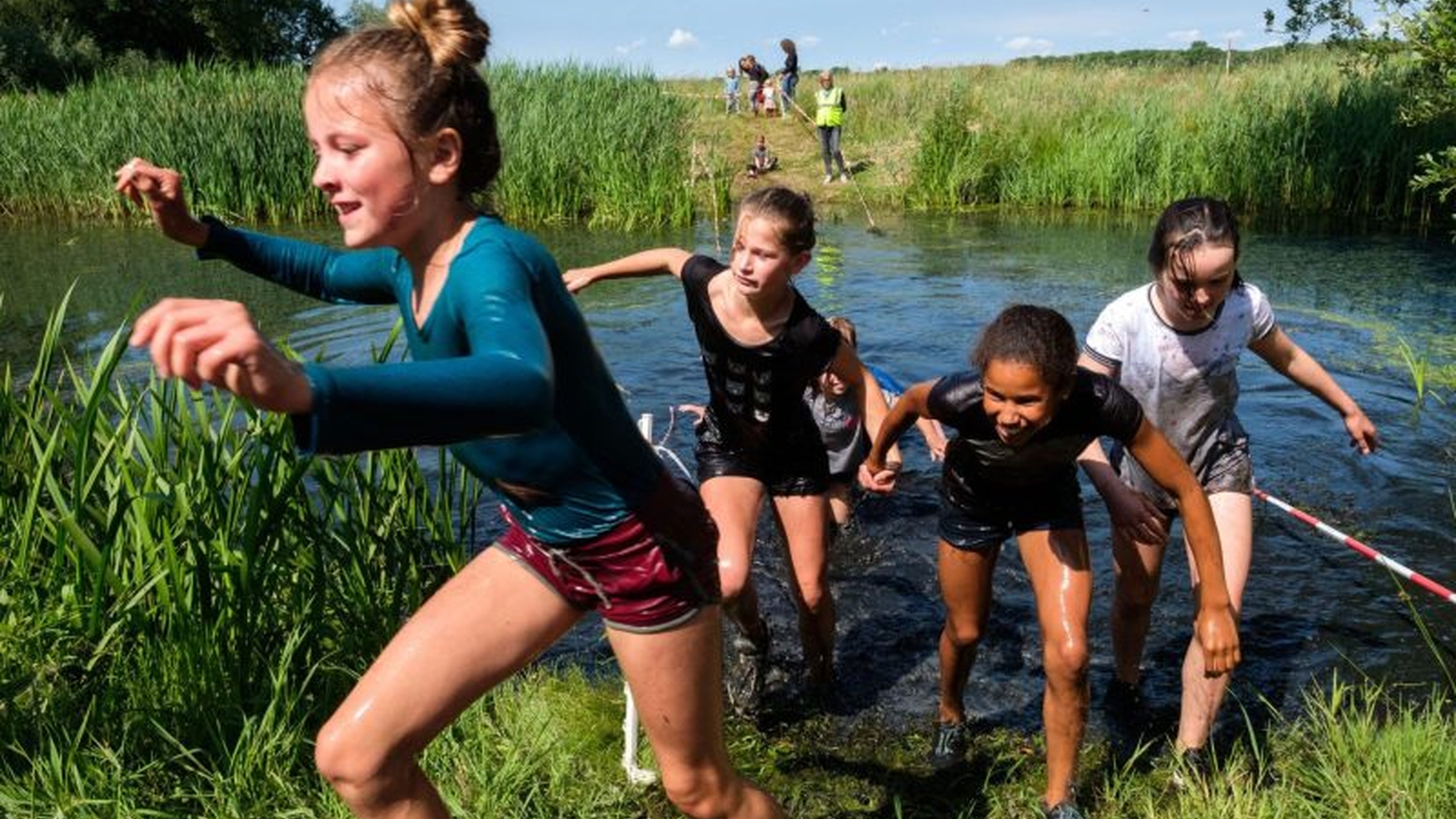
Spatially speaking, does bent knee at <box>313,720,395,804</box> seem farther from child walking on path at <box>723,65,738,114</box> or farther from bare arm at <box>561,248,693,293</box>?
child walking on path at <box>723,65,738,114</box>

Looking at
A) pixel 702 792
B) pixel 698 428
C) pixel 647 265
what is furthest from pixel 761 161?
pixel 702 792

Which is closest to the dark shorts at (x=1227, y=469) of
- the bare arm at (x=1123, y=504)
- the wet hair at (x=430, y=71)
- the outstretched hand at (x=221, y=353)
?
the bare arm at (x=1123, y=504)

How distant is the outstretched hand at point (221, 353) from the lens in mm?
1327

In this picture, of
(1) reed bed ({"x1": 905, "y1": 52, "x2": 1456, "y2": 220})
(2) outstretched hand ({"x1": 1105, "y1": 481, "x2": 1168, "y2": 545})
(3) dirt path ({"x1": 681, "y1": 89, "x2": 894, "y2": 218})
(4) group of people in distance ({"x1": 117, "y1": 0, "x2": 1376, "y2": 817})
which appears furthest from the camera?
→ (3) dirt path ({"x1": 681, "y1": 89, "x2": 894, "y2": 218})

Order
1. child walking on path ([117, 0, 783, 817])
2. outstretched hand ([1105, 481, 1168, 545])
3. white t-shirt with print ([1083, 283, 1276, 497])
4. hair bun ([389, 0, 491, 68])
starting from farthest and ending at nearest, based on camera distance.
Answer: white t-shirt with print ([1083, 283, 1276, 497]) < outstretched hand ([1105, 481, 1168, 545]) < hair bun ([389, 0, 491, 68]) < child walking on path ([117, 0, 783, 817])

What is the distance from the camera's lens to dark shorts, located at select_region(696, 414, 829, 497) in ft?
13.2

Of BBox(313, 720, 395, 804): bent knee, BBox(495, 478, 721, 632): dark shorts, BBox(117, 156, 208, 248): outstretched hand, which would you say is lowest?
BBox(313, 720, 395, 804): bent knee

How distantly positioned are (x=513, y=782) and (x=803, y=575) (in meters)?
1.25

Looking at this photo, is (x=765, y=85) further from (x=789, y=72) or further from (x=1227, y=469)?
(x=1227, y=469)

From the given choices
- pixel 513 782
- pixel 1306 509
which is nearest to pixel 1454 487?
pixel 1306 509

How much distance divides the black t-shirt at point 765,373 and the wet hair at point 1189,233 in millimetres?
1060

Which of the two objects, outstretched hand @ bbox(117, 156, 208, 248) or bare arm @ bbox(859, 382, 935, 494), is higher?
outstretched hand @ bbox(117, 156, 208, 248)

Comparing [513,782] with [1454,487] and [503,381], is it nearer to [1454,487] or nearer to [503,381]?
[503,381]

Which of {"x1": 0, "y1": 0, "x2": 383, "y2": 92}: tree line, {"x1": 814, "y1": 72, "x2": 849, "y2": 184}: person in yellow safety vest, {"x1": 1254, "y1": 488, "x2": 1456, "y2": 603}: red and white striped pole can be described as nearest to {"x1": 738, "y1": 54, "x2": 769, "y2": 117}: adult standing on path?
{"x1": 814, "y1": 72, "x2": 849, "y2": 184}: person in yellow safety vest
